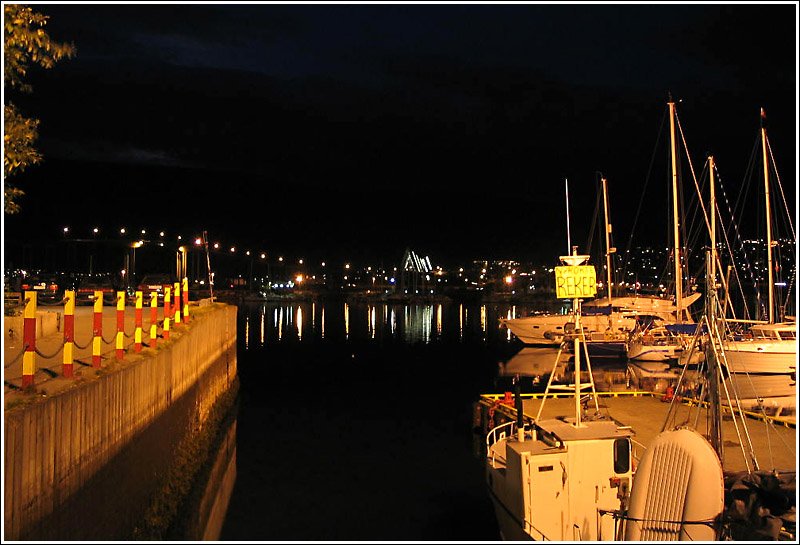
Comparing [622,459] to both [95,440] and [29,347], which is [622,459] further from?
[29,347]

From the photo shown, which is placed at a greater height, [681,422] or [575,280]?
[575,280]

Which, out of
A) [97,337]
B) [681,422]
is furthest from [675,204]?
[97,337]

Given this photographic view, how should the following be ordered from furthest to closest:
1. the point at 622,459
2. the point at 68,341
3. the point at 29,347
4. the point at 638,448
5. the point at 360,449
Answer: the point at 360,449 < the point at 638,448 < the point at 68,341 < the point at 622,459 < the point at 29,347

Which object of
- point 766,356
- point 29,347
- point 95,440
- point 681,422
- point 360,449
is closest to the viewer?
point 29,347

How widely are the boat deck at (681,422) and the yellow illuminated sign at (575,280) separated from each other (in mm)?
3634

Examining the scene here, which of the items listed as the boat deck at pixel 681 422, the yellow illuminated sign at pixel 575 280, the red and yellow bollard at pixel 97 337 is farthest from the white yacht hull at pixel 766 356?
the red and yellow bollard at pixel 97 337

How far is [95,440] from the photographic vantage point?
51.4 ft

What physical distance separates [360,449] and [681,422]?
11.6 metres

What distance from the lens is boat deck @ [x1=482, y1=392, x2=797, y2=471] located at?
18562mm

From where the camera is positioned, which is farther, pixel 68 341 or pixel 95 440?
pixel 68 341

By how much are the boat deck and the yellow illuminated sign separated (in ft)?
11.9

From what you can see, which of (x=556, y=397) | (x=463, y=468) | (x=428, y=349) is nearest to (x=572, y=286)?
(x=463, y=468)

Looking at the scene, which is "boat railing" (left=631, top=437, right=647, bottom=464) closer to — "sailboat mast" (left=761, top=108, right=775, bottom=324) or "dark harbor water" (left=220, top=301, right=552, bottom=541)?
"dark harbor water" (left=220, top=301, right=552, bottom=541)

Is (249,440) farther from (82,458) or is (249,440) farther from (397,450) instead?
(82,458)
